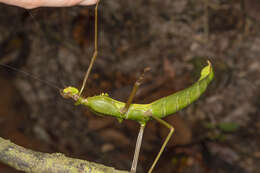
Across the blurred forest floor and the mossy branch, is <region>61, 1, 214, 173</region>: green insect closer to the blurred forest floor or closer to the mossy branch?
the mossy branch

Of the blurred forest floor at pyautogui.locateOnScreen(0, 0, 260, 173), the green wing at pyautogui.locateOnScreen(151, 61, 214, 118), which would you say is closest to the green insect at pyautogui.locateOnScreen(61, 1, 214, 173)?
the green wing at pyautogui.locateOnScreen(151, 61, 214, 118)

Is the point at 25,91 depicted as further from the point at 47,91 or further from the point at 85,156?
the point at 85,156

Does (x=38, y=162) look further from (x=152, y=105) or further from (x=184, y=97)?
(x=184, y=97)

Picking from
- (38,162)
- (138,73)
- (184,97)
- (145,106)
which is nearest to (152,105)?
(145,106)

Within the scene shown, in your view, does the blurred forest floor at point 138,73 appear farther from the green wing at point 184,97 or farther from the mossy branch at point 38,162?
the mossy branch at point 38,162

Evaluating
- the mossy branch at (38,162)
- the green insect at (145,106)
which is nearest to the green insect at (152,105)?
the green insect at (145,106)

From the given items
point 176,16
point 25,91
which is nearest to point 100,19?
point 176,16
